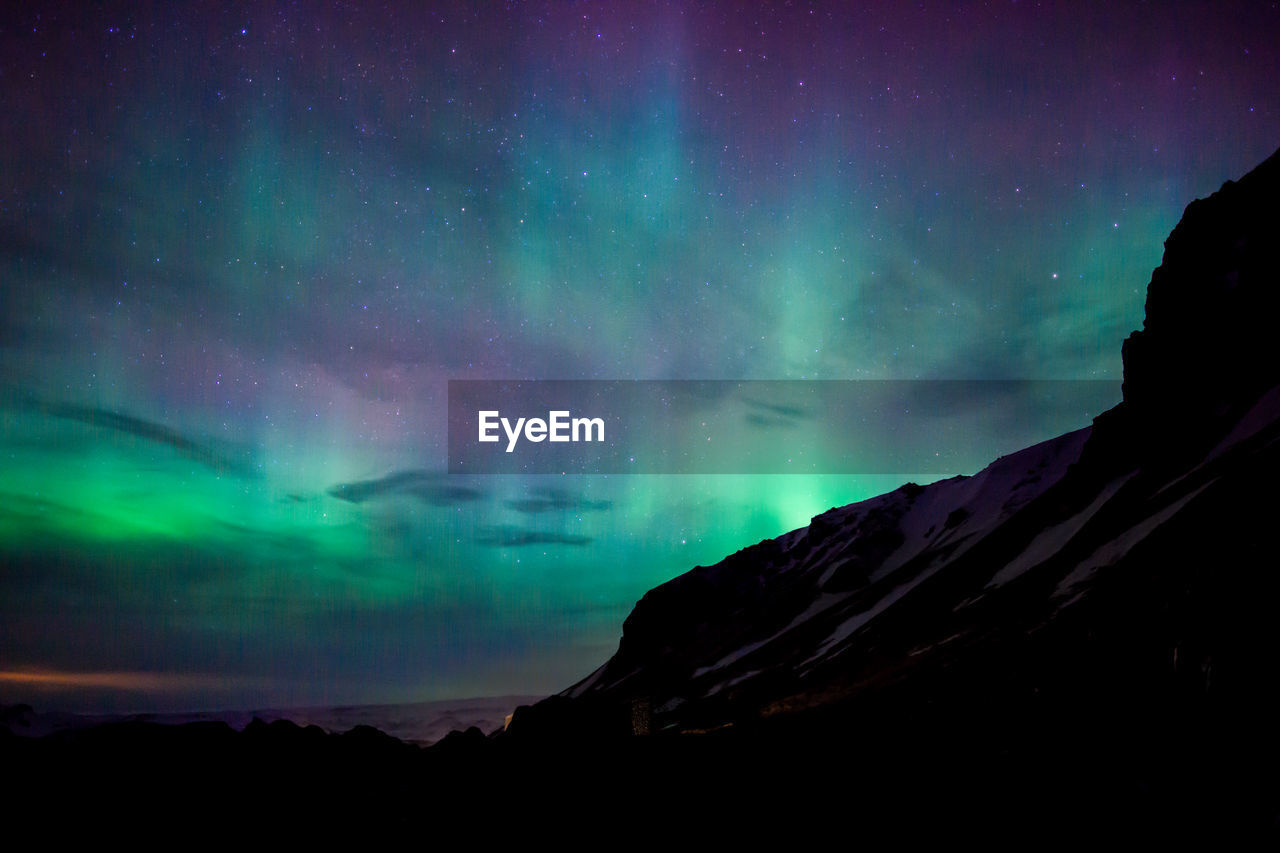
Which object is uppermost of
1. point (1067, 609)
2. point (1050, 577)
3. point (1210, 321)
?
point (1210, 321)

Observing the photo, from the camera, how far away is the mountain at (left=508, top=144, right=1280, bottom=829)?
15932mm

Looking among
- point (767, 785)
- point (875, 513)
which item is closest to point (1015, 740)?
point (767, 785)

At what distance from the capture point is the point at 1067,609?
3834 centimetres

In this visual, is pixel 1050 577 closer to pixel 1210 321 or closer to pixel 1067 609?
pixel 1067 609

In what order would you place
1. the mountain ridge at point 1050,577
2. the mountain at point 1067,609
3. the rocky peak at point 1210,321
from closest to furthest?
the mountain at point 1067,609 < the mountain ridge at point 1050,577 < the rocky peak at point 1210,321

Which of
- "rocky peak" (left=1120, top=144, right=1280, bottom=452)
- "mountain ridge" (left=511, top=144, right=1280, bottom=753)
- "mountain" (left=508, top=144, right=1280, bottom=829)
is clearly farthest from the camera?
"rocky peak" (left=1120, top=144, right=1280, bottom=452)

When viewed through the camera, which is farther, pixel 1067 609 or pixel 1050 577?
pixel 1050 577

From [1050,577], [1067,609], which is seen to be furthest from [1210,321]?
[1067,609]

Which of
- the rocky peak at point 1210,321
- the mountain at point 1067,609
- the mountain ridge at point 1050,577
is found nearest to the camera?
the mountain at point 1067,609

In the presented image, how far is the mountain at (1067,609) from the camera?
15.9 meters

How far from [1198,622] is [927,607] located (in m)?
48.0

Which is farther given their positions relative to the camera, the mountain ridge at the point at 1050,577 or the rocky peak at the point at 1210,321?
the rocky peak at the point at 1210,321

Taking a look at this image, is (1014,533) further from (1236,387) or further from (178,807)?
(178,807)

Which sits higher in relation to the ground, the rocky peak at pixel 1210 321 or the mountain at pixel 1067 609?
the rocky peak at pixel 1210 321
